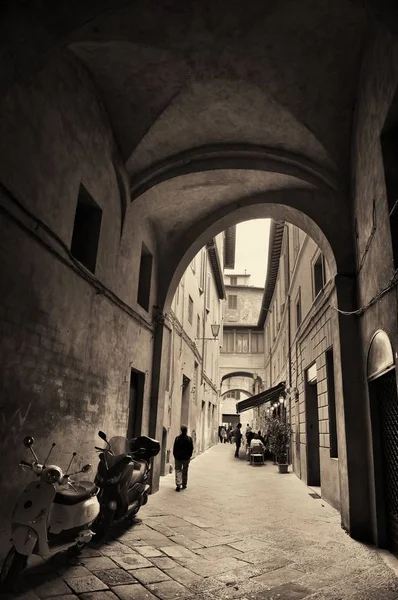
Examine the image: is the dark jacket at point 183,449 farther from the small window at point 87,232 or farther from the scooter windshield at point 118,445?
the small window at point 87,232

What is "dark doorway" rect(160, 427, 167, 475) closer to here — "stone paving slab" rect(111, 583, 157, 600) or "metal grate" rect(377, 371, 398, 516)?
"metal grate" rect(377, 371, 398, 516)

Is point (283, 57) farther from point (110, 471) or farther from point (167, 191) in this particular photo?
point (110, 471)

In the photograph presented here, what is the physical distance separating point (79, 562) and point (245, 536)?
7.52 feet

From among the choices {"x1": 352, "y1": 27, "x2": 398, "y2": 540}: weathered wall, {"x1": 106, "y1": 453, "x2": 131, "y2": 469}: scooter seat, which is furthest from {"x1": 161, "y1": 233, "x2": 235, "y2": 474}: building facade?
{"x1": 352, "y1": 27, "x2": 398, "y2": 540}: weathered wall

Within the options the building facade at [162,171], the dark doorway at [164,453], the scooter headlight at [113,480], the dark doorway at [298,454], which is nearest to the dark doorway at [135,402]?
the building facade at [162,171]

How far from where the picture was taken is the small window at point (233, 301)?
38281 millimetres

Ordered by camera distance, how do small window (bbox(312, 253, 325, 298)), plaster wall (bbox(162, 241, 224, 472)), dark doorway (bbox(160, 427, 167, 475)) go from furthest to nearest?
plaster wall (bbox(162, 241, 224, 472)) → dark doorway (bbox(160, 427, 167, 475)) → small window (bbox(312, 253, 325, 298))

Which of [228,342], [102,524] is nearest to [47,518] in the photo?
[102,524]

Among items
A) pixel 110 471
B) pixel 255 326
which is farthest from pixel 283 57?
pixel 255 326

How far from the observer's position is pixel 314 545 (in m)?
5.42

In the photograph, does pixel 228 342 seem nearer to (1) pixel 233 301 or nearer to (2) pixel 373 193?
(1) pixel 233 301

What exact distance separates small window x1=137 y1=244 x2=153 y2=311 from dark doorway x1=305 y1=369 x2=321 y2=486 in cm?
454

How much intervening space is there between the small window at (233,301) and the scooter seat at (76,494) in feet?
111

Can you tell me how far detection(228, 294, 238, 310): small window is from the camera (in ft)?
126
